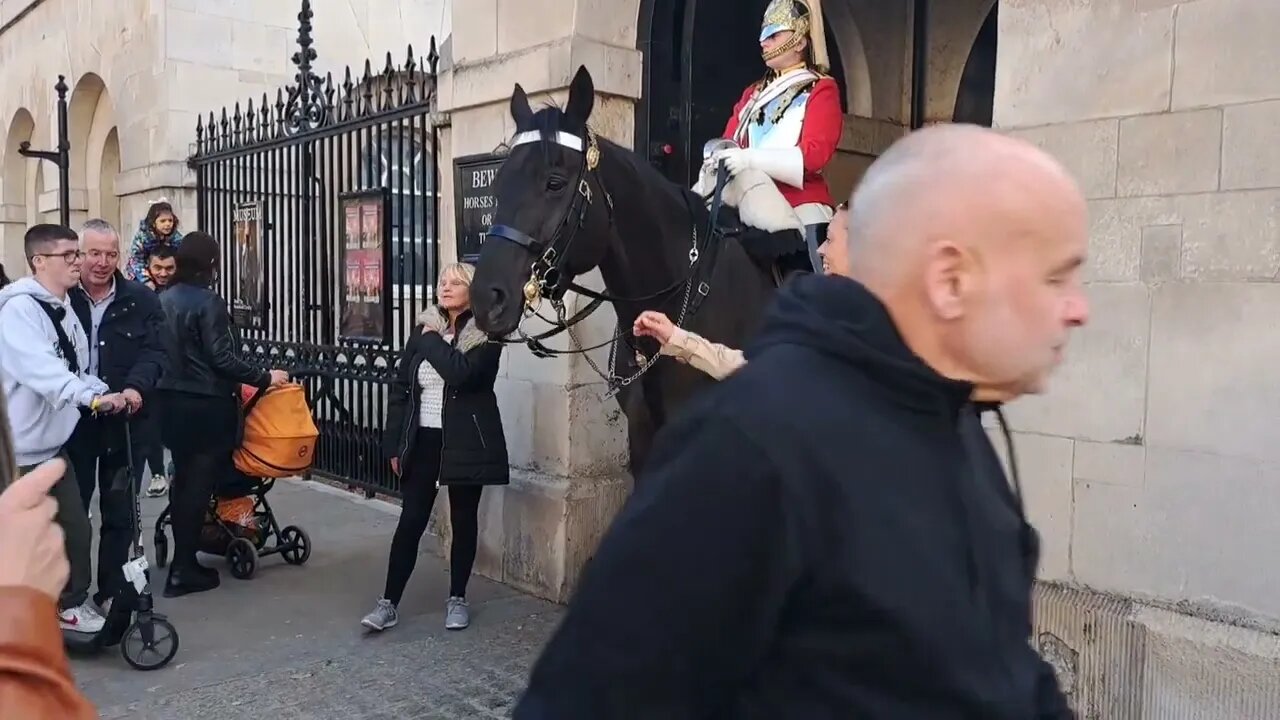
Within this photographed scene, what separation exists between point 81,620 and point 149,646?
0.58 metres

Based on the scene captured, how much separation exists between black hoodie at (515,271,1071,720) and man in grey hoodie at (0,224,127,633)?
13.1ft

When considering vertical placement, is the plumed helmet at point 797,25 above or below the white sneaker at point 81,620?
above

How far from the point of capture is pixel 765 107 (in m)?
4.59

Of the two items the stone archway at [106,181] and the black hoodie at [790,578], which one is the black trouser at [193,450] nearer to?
the black hoodie at [790,578]

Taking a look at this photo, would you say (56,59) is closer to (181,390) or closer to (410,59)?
(410,59)

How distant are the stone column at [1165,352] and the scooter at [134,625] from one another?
3.84 metres

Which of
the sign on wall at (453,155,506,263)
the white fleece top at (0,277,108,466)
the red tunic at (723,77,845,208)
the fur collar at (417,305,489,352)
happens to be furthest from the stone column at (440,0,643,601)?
the white fleece top at (0,277,108,466)

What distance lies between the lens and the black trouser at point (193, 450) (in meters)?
5.70

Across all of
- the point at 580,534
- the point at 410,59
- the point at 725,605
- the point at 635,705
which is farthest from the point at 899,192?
the point at 410,59

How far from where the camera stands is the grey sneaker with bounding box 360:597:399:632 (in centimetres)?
521

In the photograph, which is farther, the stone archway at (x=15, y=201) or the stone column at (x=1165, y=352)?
the stone archway at (x=15, y=201)

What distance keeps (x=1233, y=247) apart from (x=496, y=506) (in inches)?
164

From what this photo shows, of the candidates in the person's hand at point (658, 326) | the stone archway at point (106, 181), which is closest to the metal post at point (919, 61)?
the person's hand at point (658, 326)

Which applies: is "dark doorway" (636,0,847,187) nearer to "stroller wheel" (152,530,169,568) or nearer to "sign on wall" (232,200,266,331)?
"stroller wheel" (152,530,169,568)
